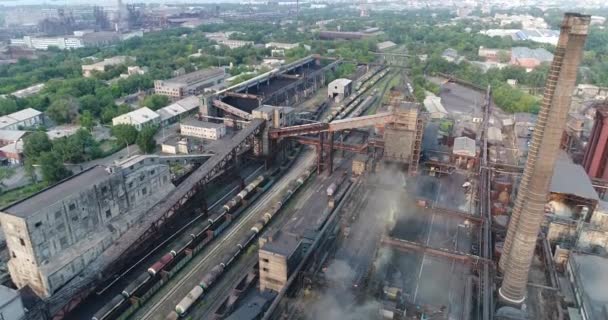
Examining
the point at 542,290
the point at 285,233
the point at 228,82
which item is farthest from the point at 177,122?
the point at 542,290

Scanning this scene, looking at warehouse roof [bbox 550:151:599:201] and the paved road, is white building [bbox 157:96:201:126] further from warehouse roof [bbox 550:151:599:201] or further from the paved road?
warehouse roof [bbox 550:151:599:201]

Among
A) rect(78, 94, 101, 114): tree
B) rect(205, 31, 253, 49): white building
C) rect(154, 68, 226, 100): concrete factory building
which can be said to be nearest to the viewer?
rect(78, 94, 101, 114): tree

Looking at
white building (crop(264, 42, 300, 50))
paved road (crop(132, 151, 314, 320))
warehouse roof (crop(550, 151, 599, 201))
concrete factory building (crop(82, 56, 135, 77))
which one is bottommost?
paved road (crop(132, 151, 314, 320))

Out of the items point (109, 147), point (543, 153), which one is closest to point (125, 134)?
point (109, 147)

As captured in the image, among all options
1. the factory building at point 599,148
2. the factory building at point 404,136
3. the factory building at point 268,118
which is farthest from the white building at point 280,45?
the factory building at point 599,148

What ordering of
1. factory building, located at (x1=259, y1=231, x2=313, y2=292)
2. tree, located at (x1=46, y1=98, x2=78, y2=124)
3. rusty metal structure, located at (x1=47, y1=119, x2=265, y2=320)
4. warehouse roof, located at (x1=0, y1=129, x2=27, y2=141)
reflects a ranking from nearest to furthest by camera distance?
rusty metal structure, located at (x1=47, y1=119, x2=265, y2=320), factory building, located at (x1=259, y1=231, x2=313, y2=292), warehouse roof, located at (x1=0, y1=129, x2=27, y2=141), tree, located at (x1=46, y1=98, x2=78, y2=124)

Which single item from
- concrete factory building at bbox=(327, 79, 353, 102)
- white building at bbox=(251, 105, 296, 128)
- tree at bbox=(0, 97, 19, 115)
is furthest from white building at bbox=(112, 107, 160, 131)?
concrete factory building at bbox=(327, 79, 353, 102)

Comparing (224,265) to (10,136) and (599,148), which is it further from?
(10,136)

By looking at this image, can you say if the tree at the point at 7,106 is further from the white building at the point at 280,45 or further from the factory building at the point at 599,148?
the factory building at the point at 599,148
